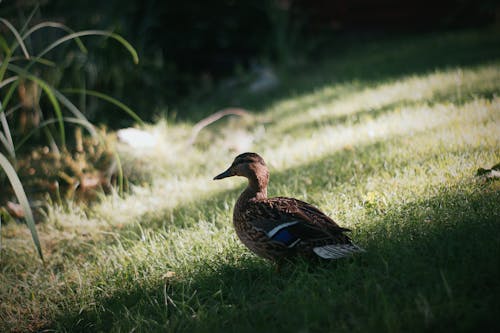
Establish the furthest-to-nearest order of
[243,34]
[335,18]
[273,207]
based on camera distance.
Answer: [335,18], [243,34], [273,207]

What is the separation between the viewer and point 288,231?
2205mm

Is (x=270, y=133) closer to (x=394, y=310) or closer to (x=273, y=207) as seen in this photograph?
(x=273, y=207)

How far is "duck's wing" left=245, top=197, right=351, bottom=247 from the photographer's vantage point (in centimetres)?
218

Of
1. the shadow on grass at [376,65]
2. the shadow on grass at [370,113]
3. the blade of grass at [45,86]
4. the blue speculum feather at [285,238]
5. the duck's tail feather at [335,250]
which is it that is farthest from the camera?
the shadow on grass at [376,65]

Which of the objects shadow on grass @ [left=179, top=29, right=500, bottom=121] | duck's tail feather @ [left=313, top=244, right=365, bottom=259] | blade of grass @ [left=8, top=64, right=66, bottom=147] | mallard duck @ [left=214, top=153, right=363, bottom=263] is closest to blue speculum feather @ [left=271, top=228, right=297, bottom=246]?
mallard duck @ [left=214, top=153, right=363, bottom=263]

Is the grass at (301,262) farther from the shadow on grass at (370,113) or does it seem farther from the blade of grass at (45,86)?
the blade of grass at (45,86)

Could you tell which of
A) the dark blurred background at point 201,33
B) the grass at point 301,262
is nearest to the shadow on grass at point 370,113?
the grass at point 301,262

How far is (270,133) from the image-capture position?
4.96m

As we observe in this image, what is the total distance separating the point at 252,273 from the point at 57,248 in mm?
1656

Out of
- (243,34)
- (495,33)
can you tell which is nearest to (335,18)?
(243,34)

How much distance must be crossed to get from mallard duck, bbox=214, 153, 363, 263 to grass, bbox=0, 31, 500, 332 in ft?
0.41

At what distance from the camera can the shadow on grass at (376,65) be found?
6.41 metres

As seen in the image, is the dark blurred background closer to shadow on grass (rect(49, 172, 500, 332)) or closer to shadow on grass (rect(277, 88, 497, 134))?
shadow on grass (rect(277, 88, 497, 134))

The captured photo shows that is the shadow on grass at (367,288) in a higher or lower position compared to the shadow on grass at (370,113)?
lower
